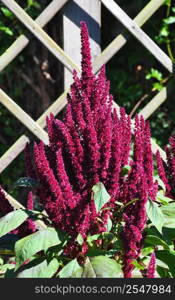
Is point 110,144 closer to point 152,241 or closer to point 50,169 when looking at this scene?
point 50,169

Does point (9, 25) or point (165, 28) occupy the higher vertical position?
point (9, 25)

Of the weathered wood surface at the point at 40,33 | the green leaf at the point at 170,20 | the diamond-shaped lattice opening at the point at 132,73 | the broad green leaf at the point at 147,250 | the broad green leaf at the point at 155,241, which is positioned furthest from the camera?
the diamond-shaped lattice opening at the point at 132,73

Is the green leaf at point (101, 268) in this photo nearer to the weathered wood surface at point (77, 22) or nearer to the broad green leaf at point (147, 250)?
the broad green leaf at point (147, 250)

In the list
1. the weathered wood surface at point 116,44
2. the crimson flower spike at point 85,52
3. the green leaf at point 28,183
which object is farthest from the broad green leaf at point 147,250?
the weathered wood surface at point 116,44

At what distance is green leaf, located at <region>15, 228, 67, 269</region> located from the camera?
164 centimetres

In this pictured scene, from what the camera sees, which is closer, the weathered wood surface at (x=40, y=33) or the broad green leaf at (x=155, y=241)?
the broad green leaf at (x=155, y=241)

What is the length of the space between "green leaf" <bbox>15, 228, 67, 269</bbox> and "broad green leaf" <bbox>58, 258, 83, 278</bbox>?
76 mm

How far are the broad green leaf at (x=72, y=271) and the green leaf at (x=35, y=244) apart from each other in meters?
0.08

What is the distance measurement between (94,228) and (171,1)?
8.07 ft

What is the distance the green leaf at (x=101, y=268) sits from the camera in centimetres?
162

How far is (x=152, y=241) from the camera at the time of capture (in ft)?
6.11

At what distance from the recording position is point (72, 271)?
5.51 ft

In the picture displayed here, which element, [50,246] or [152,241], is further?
[152,241]

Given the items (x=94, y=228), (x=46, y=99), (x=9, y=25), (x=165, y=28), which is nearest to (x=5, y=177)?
(x=46, y=99)
